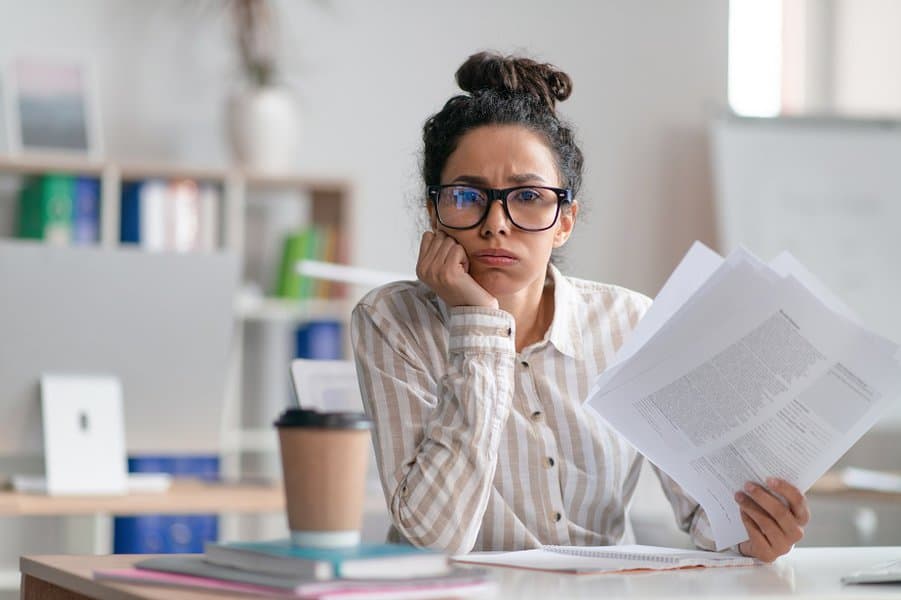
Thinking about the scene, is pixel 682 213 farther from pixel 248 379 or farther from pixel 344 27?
pixel 248 379


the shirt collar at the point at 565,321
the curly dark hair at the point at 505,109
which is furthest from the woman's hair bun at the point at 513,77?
the shirt collar at the point at 565,321

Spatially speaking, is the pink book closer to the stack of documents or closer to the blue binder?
the stack of documents

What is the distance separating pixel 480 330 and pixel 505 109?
0.35 m

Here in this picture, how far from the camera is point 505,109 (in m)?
1.68

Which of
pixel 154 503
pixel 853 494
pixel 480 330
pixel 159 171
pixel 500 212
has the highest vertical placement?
pixel 159 171

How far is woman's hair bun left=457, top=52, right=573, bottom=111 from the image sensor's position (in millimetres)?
1745

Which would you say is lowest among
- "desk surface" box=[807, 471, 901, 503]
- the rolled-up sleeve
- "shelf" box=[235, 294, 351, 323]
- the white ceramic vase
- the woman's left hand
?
"desk surface" box=[807, 471, 901, 503]

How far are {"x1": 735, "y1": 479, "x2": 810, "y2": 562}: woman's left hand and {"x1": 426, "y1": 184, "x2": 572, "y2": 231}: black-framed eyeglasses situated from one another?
0.42 metres

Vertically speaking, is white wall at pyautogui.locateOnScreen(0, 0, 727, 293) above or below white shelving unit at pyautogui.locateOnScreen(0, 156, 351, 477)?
above

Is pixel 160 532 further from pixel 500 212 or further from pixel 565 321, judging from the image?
pixel 500 212

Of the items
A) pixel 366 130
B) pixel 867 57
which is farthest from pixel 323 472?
pixel 867 57

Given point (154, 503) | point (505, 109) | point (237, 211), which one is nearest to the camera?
point (505, 109)

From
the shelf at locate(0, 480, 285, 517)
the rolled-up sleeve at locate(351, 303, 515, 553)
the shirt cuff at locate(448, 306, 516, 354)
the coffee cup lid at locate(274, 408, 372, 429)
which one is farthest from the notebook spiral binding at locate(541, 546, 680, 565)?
the shelf at locate(0, 480, 285, 517)

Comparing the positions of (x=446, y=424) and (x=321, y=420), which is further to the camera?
(x=446, y=424)
